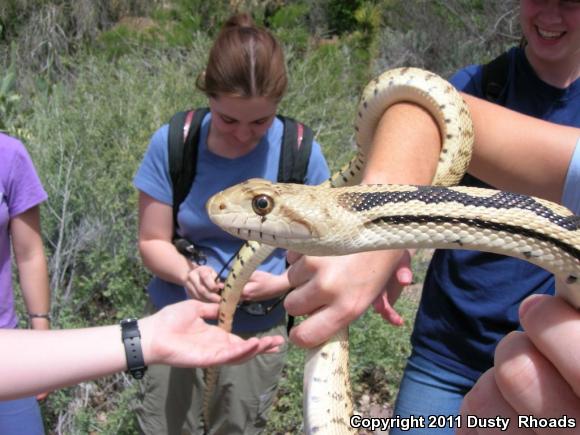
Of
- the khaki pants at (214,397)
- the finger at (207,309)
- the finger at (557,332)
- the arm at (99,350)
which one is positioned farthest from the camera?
the khaki pants at (214,397)

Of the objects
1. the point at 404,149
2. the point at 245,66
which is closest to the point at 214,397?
the point at 245,66

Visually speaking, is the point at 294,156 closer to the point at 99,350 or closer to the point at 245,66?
the point at 245,66

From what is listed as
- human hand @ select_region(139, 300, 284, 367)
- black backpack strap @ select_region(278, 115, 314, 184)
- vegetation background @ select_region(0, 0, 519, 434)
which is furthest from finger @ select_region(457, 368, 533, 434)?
vegetation background @ select_region(0, 0, 519, 434)

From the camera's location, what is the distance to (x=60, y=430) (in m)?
3.65

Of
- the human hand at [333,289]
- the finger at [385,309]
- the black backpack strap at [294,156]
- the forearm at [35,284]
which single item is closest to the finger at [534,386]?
the human hand at [333,289]

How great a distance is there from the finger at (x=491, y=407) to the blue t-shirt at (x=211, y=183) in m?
1.69

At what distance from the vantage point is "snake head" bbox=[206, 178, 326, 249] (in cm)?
147

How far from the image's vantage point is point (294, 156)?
2.86 meters

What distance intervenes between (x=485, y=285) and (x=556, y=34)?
95 centimetres

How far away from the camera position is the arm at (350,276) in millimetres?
1475

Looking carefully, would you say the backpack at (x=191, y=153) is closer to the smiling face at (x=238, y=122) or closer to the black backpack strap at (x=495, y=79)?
the smiling face at (x=238, y=122)

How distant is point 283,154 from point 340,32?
1109cm

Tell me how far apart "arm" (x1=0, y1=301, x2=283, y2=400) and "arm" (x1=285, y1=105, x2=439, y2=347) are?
0.46 metres

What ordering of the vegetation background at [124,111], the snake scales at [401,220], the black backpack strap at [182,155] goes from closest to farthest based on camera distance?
the snake scales at [401,220], the black backpack strap at [182,155], the vegetation background at [124,111]
